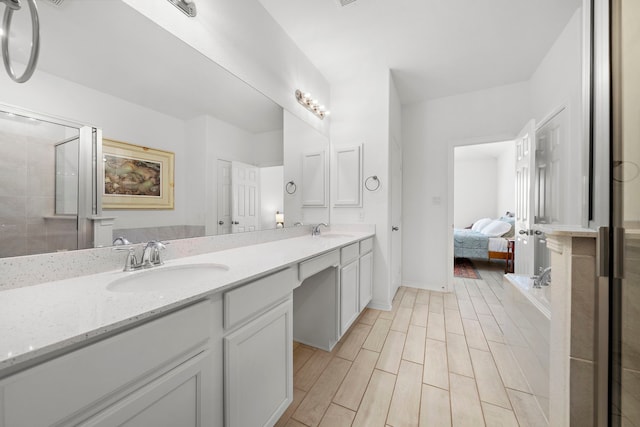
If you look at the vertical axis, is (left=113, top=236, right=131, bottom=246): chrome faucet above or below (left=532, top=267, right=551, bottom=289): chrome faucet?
above

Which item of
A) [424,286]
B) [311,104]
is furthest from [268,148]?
[424,286]

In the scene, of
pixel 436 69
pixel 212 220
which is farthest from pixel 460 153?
pixel 212 220

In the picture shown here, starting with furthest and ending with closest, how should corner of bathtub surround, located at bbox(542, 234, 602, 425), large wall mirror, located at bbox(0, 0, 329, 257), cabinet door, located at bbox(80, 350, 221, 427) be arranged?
corner of bathtub surround, located at bbox(542, 234, 602, 425) < large wall mirror, located at bbox(0, 0, 329, 257) < cabinet door, located at bbox(80, 350, 221, 427)

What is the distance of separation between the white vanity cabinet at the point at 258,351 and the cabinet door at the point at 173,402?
0.08 metres

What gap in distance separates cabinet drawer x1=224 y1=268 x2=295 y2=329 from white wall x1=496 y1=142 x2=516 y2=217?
5.95 meters

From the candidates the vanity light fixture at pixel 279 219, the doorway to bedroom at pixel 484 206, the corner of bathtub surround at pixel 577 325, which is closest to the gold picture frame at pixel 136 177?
the vanity light fixture at pixel 279 219

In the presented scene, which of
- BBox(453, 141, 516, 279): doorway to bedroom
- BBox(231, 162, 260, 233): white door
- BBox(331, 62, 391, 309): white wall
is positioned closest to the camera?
BBox(231, 162, 260, 233): white door

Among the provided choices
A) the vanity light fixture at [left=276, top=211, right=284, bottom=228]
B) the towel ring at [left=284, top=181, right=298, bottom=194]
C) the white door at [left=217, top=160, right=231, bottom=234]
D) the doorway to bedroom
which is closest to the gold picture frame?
the white door at [left=217, top=160, right=231, bottom=234]

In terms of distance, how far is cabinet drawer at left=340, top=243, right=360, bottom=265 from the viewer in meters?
1.86

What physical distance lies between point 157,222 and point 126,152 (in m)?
0.35

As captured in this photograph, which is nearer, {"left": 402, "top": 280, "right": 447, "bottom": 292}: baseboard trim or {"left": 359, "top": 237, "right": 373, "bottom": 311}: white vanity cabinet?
{"left": 359, "top": 237, "right": 373, "bottom": 311}: white vanity cabinet

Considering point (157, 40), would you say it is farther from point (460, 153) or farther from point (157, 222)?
point (460, 153)

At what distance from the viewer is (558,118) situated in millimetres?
2287

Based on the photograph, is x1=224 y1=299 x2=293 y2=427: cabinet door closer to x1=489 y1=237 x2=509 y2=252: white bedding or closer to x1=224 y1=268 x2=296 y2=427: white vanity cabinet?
x1=224 y1=268 x2=296 y2=427: white vanity cabinet
